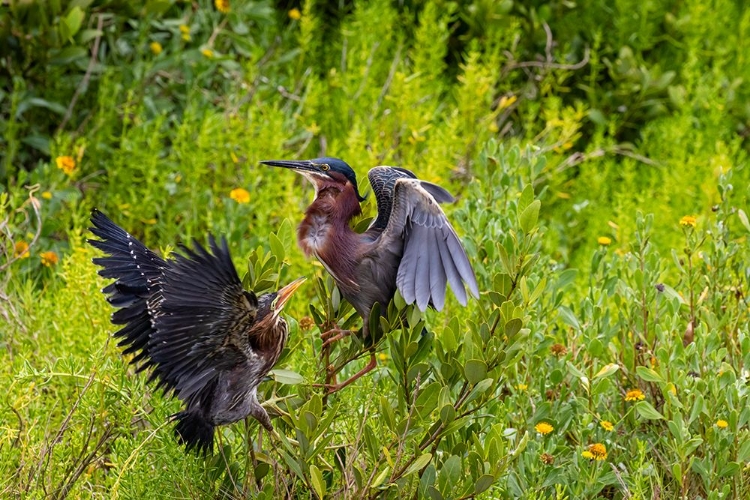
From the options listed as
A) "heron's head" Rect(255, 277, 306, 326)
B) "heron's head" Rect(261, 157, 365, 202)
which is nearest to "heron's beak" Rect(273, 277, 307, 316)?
"heron's head" Rect(255, 277, 306, 326)

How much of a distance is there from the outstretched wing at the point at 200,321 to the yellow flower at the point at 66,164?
227cm

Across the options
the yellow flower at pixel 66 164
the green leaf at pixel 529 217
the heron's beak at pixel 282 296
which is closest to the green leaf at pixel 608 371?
the green leaf at pixel 529 217

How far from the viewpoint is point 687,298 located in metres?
3.74

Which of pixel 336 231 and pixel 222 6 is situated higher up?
pixel 336 231

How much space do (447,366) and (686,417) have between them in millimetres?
807

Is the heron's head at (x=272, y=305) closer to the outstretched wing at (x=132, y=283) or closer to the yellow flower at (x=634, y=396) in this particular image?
the outstretched wing at (x=132, y=283)

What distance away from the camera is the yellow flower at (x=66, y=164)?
4.46m

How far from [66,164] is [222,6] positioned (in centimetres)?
140

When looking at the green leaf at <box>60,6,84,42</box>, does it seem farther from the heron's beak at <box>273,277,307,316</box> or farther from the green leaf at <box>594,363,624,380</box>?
the green leaf at <box>594,363,624,380</box>

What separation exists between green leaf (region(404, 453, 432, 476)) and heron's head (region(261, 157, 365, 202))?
2.45 feet

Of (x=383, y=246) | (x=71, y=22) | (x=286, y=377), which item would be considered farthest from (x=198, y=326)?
(x=71, y=22)

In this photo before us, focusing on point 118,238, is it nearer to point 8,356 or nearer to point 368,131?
point 8,356

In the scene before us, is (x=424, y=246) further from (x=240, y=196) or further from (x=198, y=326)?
(x=240, y=196)

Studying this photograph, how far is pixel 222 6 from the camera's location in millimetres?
5391
